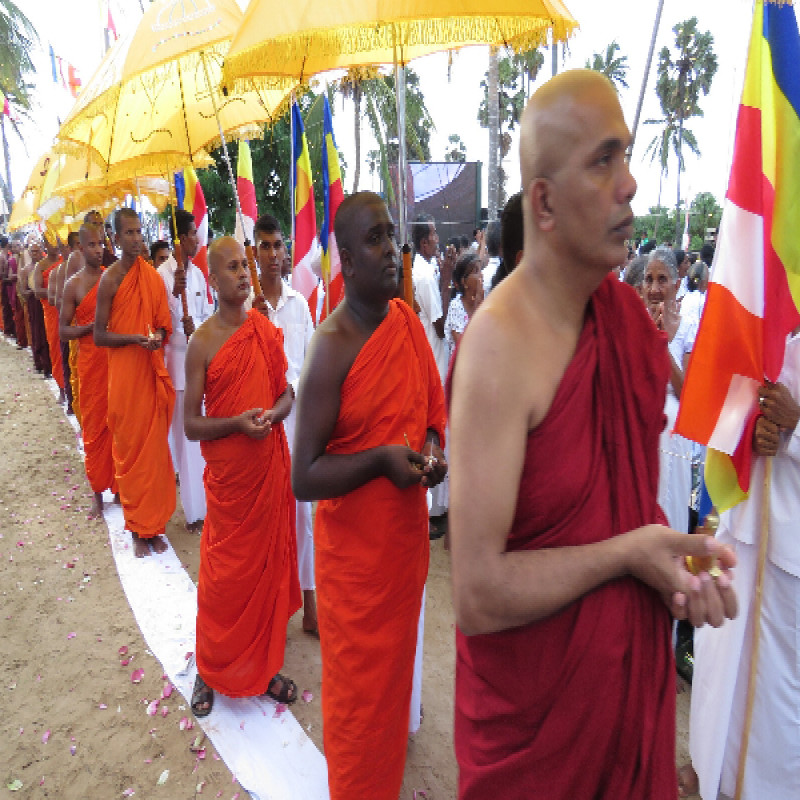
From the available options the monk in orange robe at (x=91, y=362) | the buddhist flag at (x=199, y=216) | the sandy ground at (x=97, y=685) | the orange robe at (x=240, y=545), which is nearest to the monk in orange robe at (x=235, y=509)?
the orange robe at (x=240, y=545)

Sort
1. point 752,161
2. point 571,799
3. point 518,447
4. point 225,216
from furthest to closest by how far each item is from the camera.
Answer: point 225,216 → point 752,161 → point 571,799 → point 518,447

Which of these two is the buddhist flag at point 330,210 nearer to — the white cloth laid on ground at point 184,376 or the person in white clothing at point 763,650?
the white cloth laid on ground at point 184,376

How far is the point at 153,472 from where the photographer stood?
214 inches

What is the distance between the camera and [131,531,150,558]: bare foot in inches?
212

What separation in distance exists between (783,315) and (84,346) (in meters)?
5.81

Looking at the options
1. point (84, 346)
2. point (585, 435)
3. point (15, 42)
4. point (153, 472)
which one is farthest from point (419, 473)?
point (15, 42)

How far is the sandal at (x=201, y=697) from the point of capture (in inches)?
133

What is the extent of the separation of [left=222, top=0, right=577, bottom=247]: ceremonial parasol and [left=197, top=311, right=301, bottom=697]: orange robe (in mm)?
1136

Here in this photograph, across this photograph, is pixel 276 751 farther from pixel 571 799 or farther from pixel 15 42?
pixel 15 42

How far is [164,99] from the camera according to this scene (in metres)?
6.36

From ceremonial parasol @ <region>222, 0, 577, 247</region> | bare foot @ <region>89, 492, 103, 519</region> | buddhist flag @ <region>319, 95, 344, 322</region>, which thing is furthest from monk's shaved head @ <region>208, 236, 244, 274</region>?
bare foot @ <region>89, 492, 103, 519</region>

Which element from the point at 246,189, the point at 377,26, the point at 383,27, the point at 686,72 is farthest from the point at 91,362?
the point at 686,72

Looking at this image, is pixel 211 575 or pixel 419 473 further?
pixel 211 575

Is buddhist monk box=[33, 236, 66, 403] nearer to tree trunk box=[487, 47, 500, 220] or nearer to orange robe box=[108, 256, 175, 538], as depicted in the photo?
orange robe box=[108, 256, 175, 538]
